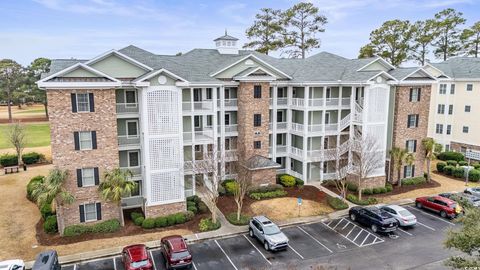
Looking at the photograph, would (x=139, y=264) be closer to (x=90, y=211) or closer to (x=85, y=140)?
(x=90, y=211)

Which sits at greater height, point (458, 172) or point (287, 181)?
point (287, 181)

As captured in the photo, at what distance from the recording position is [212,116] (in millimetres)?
32031

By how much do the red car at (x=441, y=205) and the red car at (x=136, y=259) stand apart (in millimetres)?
23448

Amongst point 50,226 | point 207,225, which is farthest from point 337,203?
point 50,226

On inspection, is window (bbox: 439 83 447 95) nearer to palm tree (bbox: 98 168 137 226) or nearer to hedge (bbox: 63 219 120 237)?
palm tree (bbox: 98 168 137 226)

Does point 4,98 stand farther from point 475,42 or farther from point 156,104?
point 475,42

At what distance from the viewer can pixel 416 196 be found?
33500 millimetres

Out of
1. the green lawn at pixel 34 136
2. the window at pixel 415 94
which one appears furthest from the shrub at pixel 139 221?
the green lawn at pixel 34 136

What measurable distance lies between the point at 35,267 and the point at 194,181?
1432cm

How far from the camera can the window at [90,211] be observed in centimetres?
2581

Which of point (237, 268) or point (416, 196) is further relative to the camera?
point (416, 196)

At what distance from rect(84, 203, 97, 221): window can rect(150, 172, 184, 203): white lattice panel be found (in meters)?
4.13

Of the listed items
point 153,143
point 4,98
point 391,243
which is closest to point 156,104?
point 153,143

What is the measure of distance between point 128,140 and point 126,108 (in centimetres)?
261
